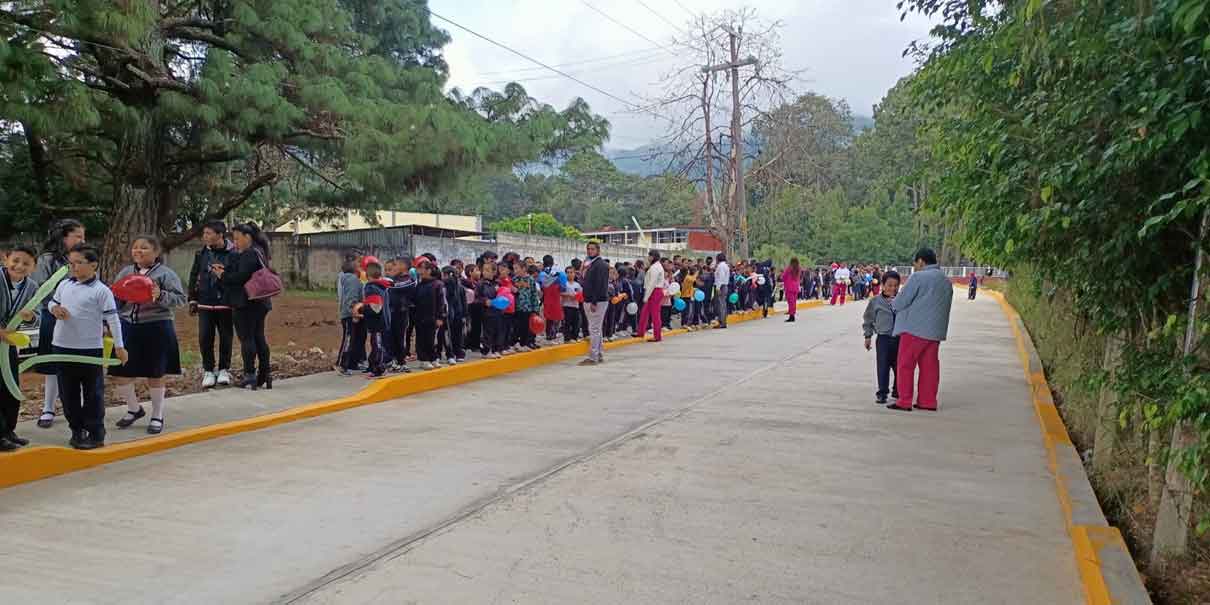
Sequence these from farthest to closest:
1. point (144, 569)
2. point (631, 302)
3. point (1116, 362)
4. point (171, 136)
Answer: point (631, 302)
point (171, 136)
point (1116, 362)
point (144, 569)

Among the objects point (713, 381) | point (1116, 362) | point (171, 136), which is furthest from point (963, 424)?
point (171, 136)

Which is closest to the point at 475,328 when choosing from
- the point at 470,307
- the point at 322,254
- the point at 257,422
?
the point at 470,307

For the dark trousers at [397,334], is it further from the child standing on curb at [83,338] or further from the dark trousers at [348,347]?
the child standing on curb at [83,338]

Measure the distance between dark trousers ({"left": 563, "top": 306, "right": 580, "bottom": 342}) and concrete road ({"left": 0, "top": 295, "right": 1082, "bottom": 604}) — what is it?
5102 mm

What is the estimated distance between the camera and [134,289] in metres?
6.27

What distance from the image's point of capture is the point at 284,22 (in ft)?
38.1

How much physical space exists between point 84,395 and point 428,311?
4218 mm

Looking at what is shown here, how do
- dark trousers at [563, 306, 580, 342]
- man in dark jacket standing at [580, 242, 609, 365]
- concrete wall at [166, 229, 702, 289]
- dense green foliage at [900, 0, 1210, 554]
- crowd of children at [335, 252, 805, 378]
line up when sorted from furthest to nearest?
concrete wall at [166, 229, 702, 289], dark trousers at [563, 306, 580, 342], man in dark jacket standing at [580, 242, 609, 365], crowd of children at [335, 252, 805, 378], dense green foliage at [900, 0, 1210, 554]

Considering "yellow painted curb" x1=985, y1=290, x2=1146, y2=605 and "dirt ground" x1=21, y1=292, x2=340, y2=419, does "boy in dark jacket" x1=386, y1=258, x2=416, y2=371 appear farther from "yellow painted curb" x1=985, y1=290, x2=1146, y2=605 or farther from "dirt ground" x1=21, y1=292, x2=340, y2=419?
"yellow painted curb" x1=985, y1=290, x2=1146, y2=605

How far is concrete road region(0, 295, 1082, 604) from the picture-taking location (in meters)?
3.77

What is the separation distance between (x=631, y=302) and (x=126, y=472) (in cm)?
1010

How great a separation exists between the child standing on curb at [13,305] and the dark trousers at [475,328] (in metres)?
5.82

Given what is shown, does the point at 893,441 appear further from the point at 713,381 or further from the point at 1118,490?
the point at 713,381

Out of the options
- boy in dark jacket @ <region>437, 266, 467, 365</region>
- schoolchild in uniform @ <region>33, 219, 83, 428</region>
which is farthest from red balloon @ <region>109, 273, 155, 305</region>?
boy in dark jacket @ <region>437, 266, 467, 365</region>
